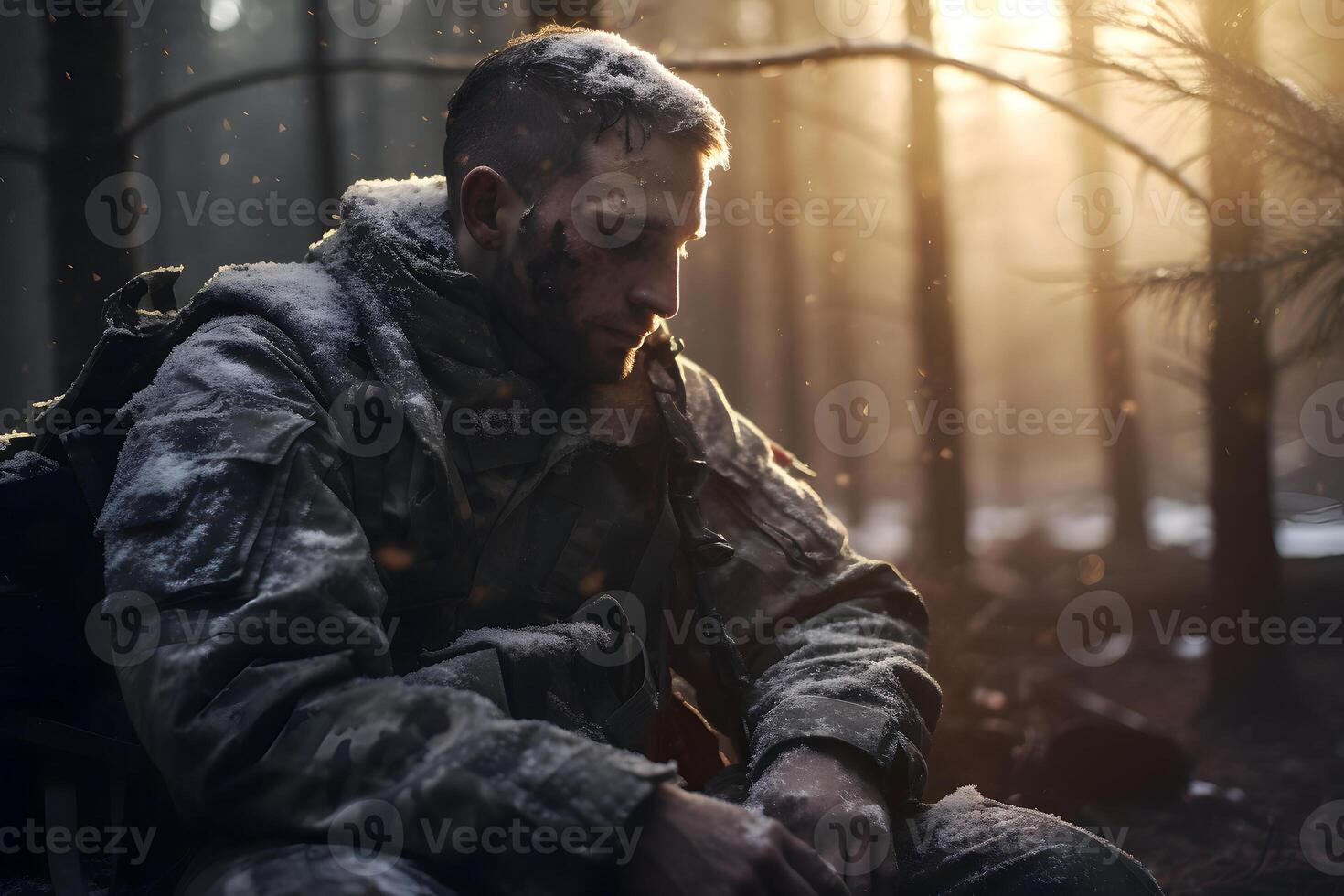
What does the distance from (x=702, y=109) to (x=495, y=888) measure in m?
1.71

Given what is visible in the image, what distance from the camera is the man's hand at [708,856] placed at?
145cm

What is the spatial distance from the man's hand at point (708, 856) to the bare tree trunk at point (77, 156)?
3.56 m

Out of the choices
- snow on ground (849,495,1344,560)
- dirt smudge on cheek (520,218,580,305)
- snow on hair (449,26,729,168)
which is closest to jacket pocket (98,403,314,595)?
dirt smudge on cheek (520,218,580,305)

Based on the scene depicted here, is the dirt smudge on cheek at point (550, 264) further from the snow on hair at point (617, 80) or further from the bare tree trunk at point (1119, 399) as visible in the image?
the bare tree trunk at point (1119, 399)

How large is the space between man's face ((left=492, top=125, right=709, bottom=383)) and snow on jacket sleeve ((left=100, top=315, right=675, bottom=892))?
2.27ft

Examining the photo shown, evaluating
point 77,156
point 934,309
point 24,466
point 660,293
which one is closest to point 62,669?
point 24,466

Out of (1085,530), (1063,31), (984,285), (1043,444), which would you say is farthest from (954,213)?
(1043,444)

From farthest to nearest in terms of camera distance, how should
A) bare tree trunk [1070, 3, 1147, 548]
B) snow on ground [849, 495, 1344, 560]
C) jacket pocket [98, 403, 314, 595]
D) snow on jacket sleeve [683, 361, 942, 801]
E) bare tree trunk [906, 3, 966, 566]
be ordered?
bare tree trunk [1070, 3, 1147, 548] < bare tree trunk [906, 3, 966, 566] < snow on ground [849, 495, 1344, 560] < snow on jacket sleeve [683, 361, 942, 801] < jacket pocket [98, 403, 314, 595]

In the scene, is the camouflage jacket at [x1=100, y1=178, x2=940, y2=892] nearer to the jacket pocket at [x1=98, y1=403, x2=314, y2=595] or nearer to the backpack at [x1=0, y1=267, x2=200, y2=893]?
the jacket pocket at [x1=98, y1=403, x2=314, y2=595]

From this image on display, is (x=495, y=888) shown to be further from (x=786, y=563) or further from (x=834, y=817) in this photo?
(x=786, y=563)

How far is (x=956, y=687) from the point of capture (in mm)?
4730

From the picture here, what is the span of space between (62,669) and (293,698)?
0.64 meters

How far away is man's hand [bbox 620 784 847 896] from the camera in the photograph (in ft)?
4.77

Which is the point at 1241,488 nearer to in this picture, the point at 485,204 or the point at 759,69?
the point at 759,69
